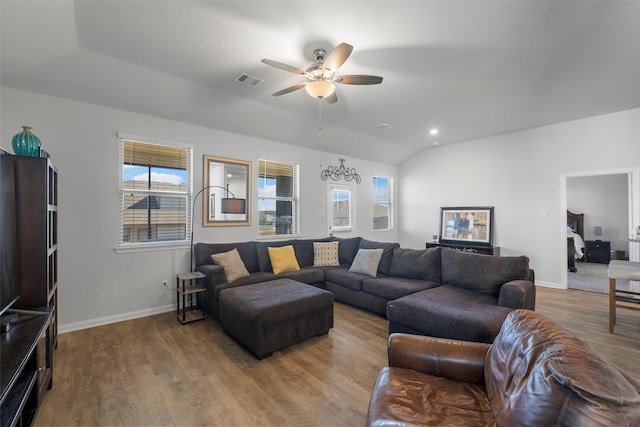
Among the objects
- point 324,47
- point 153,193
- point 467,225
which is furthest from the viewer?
point 467,225

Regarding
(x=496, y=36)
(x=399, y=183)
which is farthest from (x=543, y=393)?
(x=399, y=183)

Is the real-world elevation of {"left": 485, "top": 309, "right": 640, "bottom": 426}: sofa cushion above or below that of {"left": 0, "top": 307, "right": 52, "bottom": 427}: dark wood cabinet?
above

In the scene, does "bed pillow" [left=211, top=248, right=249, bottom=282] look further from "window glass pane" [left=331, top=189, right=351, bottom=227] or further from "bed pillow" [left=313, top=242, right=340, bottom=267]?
"window glass pane" [left=331, top=189, right=351, bottom=227]

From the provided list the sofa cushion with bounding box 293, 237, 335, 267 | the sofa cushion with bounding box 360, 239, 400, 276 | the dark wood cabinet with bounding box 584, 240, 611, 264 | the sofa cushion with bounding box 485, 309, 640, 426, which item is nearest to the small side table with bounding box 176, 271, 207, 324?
the sofa cushion with bounding box 293, 237, 335, 267

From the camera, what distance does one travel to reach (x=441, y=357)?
1497 mm

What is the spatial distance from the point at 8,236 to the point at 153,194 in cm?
191

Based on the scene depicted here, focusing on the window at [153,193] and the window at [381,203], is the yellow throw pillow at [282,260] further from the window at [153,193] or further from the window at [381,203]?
the window at [381,203]

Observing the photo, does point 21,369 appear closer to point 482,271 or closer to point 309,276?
point 309,276

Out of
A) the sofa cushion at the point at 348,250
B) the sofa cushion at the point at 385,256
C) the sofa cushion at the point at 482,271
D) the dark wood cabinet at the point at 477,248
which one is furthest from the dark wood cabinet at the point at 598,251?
the sofa cushion at the point at 348,250

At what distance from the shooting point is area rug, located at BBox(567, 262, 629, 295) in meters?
4.71

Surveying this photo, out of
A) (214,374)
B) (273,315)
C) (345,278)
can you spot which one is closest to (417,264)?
(345,278)

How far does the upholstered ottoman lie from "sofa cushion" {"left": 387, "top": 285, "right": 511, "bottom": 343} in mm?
769

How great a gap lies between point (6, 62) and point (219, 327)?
130 inches

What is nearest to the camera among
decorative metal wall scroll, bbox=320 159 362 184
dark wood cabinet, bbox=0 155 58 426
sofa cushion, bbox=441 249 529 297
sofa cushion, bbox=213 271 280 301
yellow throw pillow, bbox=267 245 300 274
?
dark wood cabinet, bbox=0 155 58 426
